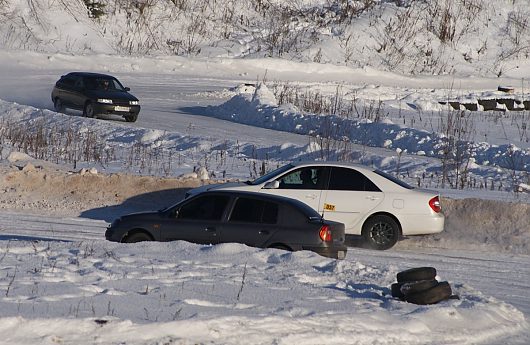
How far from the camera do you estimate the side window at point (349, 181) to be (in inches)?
719

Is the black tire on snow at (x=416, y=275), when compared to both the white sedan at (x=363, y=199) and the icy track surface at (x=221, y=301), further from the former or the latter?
the white sedan at (x=363, y=199)

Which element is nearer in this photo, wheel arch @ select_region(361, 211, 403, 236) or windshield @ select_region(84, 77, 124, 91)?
wheel arch @ select_region(361, 211, 403, 236)

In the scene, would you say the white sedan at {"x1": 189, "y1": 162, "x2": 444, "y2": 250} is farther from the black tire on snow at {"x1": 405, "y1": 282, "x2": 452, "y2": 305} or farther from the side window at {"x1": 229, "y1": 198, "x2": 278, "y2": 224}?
the black tire on snow at {"x1": 405, "y1": 282, "x2": 452, "y2": 305}

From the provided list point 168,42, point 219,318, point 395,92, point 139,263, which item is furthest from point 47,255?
point 168,42

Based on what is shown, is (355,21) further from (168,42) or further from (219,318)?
(219,318)

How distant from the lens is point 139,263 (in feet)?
42.5

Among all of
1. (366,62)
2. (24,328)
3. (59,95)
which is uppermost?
(366,62)

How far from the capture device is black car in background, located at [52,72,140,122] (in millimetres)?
35344

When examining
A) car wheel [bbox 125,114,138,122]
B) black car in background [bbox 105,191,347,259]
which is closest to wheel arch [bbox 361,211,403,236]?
black car in background [bbox 105,191,347,259]

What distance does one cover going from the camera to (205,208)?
1545 cm

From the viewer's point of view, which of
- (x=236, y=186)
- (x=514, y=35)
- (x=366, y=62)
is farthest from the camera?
(x=514, y=35)

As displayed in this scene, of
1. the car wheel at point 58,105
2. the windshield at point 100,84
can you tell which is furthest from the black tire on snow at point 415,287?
the car wheel at point 58,105

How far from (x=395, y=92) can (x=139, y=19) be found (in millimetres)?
21164

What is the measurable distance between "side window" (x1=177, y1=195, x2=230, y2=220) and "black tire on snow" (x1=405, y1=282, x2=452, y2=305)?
14.3 ft
